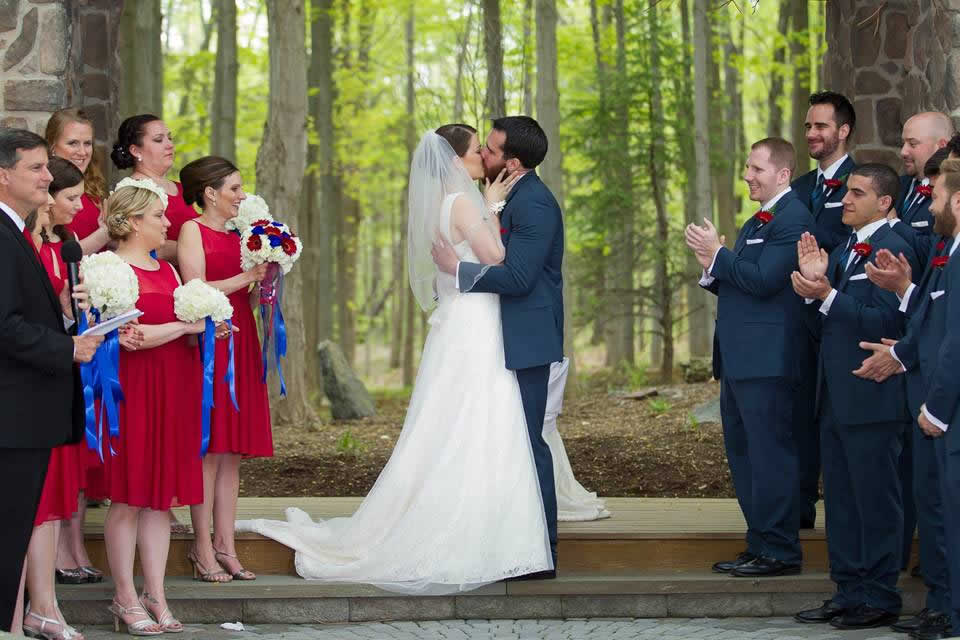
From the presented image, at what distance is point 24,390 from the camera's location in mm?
4500

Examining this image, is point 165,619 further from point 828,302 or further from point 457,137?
point 828,302

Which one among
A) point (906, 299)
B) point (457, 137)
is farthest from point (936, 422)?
point (457, 137)

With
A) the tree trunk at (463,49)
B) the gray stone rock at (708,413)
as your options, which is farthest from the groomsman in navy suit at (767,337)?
the tree trunk at (463,49)

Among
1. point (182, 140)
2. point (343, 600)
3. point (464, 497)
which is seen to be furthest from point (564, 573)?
point (182, 140)

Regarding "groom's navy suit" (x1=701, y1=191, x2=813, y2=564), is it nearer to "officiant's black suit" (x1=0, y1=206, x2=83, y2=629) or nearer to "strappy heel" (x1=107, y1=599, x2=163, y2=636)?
"strappy heel" (x1=107, y1=599, x2=163, y2=636)

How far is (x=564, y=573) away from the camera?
6.31 meters

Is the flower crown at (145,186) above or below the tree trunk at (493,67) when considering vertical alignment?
below

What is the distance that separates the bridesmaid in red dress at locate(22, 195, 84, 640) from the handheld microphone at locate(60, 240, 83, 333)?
4 cm

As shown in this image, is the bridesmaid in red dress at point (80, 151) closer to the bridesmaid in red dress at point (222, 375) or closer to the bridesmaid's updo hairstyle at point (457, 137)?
the bridesmaid in red dress at point (222, 375)

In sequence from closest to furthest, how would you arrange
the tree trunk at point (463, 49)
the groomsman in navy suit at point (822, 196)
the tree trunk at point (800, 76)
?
1. the groomsman in navy suit at point (822, 196)
2. the tree trunk at point (463, 49)
3. the tree trunk at point (800, 76)

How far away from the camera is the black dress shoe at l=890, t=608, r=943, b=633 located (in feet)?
17.7

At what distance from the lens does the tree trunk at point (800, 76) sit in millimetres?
15427

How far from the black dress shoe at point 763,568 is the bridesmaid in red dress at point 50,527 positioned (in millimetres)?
3118

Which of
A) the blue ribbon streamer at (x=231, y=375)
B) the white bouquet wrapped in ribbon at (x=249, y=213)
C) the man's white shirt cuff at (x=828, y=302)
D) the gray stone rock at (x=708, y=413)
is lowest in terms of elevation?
the gray stone rock at (x=708, y=413)
